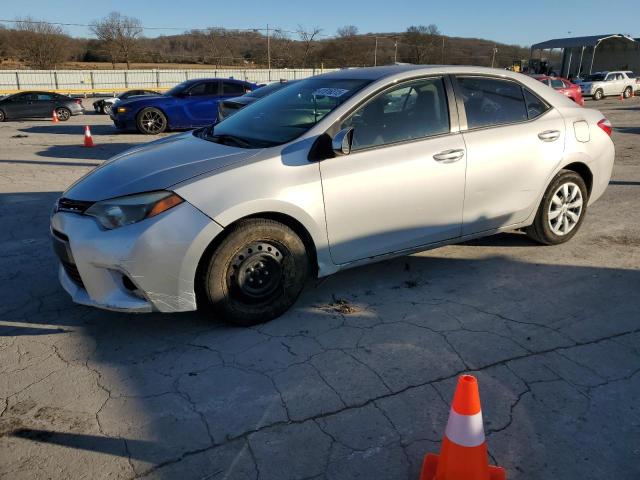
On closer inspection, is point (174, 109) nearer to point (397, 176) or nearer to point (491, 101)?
point (491, 101)

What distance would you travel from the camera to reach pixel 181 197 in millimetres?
3107

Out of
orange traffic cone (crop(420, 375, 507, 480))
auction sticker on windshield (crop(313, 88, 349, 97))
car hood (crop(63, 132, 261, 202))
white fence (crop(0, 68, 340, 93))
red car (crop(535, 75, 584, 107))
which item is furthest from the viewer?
white fence (crop(0, 68, 340, 93))

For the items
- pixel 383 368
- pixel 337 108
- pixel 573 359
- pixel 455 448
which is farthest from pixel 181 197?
pixel 573 359

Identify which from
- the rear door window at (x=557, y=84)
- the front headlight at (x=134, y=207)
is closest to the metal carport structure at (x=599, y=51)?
the rear door window at (x=557, y=84)

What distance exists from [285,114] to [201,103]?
33.9 ft

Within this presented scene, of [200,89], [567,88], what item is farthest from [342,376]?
[567,88]

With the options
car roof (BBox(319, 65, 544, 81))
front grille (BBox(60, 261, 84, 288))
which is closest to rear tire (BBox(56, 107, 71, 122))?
car roof (BBox(319, 65, 544, 81))

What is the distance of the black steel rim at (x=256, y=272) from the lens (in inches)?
131

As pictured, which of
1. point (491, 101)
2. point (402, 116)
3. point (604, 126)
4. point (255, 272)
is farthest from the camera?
point (604, 126)

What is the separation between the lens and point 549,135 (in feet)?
14.6

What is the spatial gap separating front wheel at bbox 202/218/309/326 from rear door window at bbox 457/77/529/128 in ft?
5.90

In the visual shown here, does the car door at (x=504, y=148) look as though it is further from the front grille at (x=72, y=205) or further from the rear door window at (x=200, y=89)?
the rear door window at (x=200, y=89)

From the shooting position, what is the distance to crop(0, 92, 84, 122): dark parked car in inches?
733

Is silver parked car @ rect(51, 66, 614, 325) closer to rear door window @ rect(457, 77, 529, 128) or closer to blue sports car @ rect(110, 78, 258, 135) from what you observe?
rear door window @ rect(457, 77, 529, 128)
